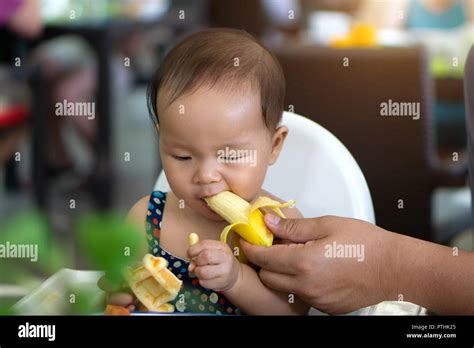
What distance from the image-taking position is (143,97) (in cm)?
88

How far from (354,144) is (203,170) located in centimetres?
19

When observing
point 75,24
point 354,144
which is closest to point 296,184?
point 354,144

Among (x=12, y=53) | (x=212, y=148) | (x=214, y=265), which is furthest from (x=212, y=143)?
(x=12, y=53)

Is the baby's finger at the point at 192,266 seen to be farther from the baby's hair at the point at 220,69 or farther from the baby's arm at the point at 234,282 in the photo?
the baby's hair at the point at 220,69

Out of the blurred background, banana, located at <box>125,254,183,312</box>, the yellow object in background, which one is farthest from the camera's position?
the yellow object in background

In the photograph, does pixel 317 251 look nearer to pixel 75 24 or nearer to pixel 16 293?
pixel 16 293

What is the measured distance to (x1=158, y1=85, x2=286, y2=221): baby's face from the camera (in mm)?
781

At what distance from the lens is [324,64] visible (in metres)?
0.95

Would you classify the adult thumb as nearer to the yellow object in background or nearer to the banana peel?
the banana peel

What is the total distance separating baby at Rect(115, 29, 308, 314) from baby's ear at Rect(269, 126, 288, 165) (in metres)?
0.01

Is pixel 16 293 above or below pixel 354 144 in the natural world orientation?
below

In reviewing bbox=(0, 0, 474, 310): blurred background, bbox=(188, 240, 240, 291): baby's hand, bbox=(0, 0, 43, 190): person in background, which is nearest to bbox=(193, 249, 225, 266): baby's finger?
bbox=(188, 240, 240, 291): baby's hand

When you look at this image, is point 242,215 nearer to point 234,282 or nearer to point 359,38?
point 234,282

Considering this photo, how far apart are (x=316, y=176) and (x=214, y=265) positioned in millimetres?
212
